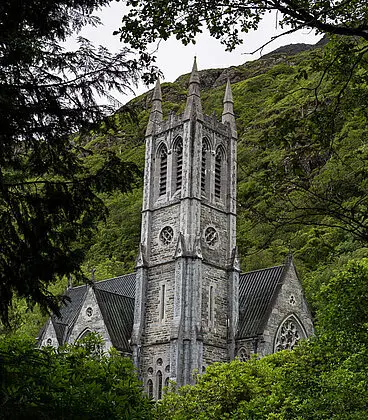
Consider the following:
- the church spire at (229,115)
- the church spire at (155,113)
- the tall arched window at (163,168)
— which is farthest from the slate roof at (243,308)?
the church spire at (155,113)

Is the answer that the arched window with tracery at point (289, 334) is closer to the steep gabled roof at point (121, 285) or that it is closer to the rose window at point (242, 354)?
the rose window at point (242, 354)

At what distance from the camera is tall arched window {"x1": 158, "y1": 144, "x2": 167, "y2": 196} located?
38.9 m

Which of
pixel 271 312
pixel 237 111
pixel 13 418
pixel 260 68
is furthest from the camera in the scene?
pixel 260 68

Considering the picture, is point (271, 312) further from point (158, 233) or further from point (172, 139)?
point (172, 139)

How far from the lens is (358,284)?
15.0 metres

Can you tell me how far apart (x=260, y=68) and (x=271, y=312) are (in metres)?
98.2

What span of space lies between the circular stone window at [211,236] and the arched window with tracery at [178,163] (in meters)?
3.01

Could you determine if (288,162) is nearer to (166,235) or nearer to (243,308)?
(166,235)

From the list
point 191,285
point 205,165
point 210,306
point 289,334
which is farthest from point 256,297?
point 205,165

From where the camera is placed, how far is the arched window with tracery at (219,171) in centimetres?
3922

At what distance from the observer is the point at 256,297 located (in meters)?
37.8

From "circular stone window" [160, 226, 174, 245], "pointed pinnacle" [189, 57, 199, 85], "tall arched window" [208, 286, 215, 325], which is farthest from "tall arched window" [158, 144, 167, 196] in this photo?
"tall arched window" [208, 286, 215, 325]

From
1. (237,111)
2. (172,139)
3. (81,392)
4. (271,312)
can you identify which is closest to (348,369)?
(81,392)

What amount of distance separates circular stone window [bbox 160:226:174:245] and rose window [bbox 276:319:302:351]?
7890 mm
